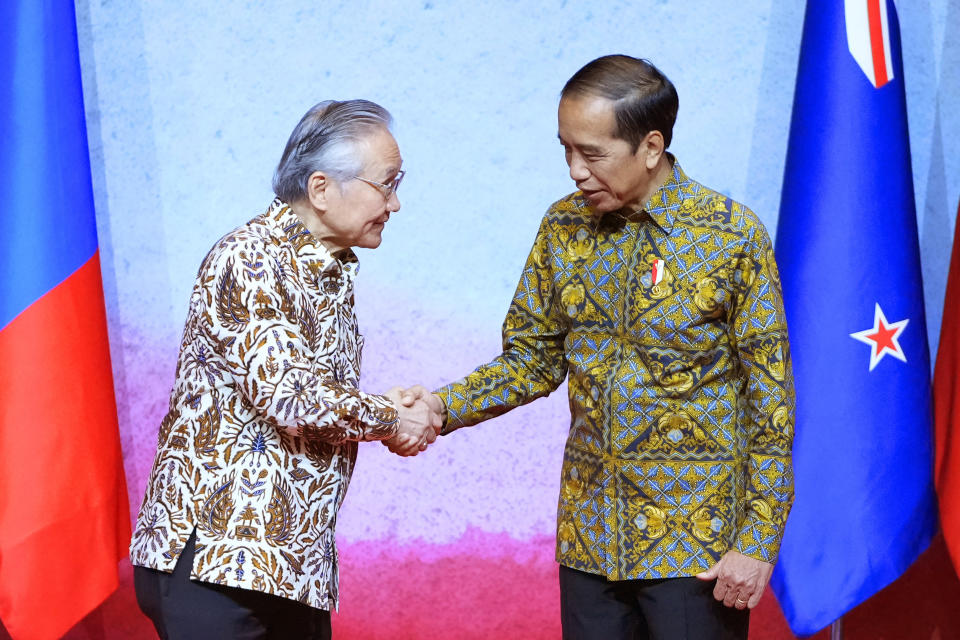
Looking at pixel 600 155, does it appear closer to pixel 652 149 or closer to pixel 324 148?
pixel 652 149

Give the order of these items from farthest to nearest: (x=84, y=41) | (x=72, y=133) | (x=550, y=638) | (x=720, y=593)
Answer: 1. (x=550, y=638)
2. (x=84, y=41)
3. (x=72, y=133)
4. (x=720, y=593)

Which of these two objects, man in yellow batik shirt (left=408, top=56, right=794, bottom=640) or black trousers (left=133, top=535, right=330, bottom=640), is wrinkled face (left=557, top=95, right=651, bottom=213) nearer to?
man in yellow batik shirt (left=408, top=56, right=794, bottom=640)

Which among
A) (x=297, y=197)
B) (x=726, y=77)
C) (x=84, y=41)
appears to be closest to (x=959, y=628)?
(x=726, y=77)

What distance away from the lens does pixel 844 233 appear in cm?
270

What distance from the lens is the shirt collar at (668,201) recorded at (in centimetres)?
183

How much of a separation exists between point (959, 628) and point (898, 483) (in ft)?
2.36

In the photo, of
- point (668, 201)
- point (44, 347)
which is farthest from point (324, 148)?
point (44, 347)

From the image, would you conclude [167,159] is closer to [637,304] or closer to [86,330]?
[86,330]

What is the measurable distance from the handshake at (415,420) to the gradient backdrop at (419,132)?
3.44 feet

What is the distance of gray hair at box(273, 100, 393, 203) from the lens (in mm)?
1854

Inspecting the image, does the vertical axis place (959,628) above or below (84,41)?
below

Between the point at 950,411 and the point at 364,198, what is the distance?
1716 mm

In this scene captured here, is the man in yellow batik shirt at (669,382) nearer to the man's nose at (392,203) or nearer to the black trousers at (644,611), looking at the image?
the black trousers at (644,611)

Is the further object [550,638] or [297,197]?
[550,638]
